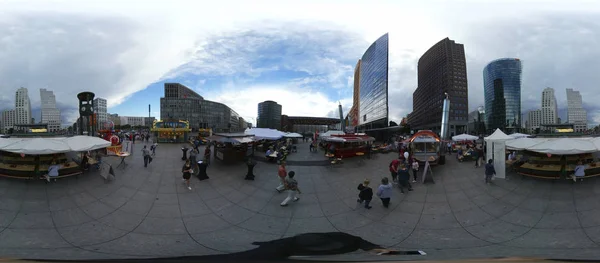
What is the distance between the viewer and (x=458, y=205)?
6.33 m

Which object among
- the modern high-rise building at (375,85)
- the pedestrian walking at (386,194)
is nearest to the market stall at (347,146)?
the pedestrian walking at (386,194)

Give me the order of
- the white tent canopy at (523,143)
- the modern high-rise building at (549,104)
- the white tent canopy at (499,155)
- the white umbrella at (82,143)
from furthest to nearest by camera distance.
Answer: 1. the modern high-rise building at (549,104)
2. the white tent canopy at (499,155)
3. the white tent canopy at (523,143)
4. the white umbrella at (82,143)

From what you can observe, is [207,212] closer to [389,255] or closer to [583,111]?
[389,255]

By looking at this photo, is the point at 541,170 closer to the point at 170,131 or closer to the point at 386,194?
the point at 386,194

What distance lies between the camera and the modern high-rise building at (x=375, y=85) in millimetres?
44269

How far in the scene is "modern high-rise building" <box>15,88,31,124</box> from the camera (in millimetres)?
27281

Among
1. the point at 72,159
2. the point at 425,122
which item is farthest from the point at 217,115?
the point at 72,159

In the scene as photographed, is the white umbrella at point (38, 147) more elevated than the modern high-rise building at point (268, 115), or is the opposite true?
the modern high-rise building at point (268, 115)

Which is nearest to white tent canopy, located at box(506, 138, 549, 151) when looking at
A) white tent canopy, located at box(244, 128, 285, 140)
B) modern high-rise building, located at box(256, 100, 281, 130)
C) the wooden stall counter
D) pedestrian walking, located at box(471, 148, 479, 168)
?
the wooden stall counter

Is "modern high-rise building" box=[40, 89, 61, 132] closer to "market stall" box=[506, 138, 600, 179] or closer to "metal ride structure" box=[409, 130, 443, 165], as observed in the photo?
"metal ride structure" box=[409, 130, 443, 165]

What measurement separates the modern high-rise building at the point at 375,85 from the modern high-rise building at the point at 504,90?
138 ft

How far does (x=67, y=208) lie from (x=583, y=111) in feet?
176

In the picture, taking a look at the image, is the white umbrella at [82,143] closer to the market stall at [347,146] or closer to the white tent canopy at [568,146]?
the market stall at [347,146]

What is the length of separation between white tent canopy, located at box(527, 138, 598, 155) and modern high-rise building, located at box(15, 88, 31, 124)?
44.2 meters
